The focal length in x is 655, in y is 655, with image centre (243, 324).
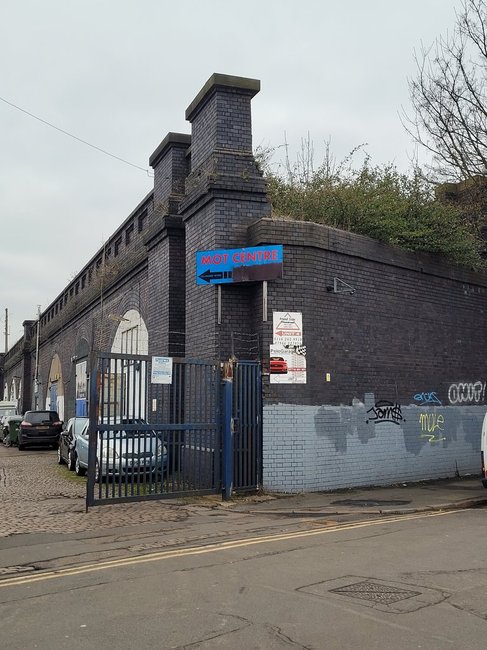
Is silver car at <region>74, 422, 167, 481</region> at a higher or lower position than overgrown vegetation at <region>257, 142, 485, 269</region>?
lower

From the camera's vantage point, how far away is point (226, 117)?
45.7 ft

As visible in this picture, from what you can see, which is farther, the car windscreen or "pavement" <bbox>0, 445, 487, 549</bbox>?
the car windscreen

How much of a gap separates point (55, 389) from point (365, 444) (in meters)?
27.7

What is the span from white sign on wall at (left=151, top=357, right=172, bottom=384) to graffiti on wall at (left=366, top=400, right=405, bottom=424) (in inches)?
186

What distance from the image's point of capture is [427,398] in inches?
599

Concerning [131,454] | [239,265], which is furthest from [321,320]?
[131,454]

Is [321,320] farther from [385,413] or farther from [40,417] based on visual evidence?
[40,417]

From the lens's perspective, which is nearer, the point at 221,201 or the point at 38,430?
the point at 221,201

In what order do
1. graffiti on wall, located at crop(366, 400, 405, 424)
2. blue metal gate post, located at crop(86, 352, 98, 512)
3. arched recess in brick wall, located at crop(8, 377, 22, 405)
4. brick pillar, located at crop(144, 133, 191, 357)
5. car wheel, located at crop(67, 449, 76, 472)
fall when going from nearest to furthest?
1. blue metal gate post, located at crop(86, 352, 98, 512)
2. graffiti on wall, located at crop(366, 400, 405, 424)
3. brick pillar, located at crop(144, 133, 191, 357)
4. car wheel, located at crop(67, 449, 76, 472)
5. arched recess in brick wall, located at crop(8, 377, 22, 405)

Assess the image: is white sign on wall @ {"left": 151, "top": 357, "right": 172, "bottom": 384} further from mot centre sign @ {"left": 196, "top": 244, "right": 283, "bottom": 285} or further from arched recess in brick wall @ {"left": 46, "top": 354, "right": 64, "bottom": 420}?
arched recess in brick wall @ {"left": 46, "top": 354, "right": 64, "bottom": 420}

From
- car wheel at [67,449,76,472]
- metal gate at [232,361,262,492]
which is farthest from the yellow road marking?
car wheel at [67,449,76,472]

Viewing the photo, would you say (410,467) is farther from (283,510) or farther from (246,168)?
(246,168)

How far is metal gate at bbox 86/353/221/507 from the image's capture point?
10.6 m

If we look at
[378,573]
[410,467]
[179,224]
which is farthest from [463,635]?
[179,224]
